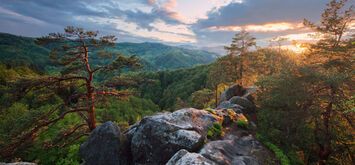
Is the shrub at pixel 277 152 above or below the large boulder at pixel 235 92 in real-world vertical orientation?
below

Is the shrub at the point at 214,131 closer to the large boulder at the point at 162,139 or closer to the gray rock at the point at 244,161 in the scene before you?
the large boulder at the point at 162,139

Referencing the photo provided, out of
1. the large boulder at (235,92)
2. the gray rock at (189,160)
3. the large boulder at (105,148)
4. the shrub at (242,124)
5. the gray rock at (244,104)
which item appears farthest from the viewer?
the large boulder at (235,92)

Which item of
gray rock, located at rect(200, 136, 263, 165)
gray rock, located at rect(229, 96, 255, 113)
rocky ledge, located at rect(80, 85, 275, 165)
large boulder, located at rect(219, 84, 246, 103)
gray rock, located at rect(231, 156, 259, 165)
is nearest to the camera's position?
gray rock, located at rect(200, 136, 263, 165)

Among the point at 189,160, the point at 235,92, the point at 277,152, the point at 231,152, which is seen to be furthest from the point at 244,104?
the point at 189,160

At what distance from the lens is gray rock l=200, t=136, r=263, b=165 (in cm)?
816

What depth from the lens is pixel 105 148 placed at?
9992 millimetres

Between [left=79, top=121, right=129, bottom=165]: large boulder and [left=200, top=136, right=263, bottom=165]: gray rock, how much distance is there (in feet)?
19.5

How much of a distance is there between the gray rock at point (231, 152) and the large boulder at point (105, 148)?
19.5 ft

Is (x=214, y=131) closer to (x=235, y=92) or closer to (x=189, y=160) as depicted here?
(x=189, y=160)

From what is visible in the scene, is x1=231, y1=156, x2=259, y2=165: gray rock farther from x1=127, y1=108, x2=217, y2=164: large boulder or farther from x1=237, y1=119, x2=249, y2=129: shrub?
x1=237, y1=119, x2=249, y2=129: shrub

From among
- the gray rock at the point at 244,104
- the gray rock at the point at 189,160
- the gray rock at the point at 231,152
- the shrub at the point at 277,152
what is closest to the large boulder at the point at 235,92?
the gray rock at the point at 244,104

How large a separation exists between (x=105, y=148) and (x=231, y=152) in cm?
893

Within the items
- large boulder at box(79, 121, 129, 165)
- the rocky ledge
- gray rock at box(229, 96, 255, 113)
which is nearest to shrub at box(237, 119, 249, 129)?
the rocky ledge

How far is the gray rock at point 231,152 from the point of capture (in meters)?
8.16
